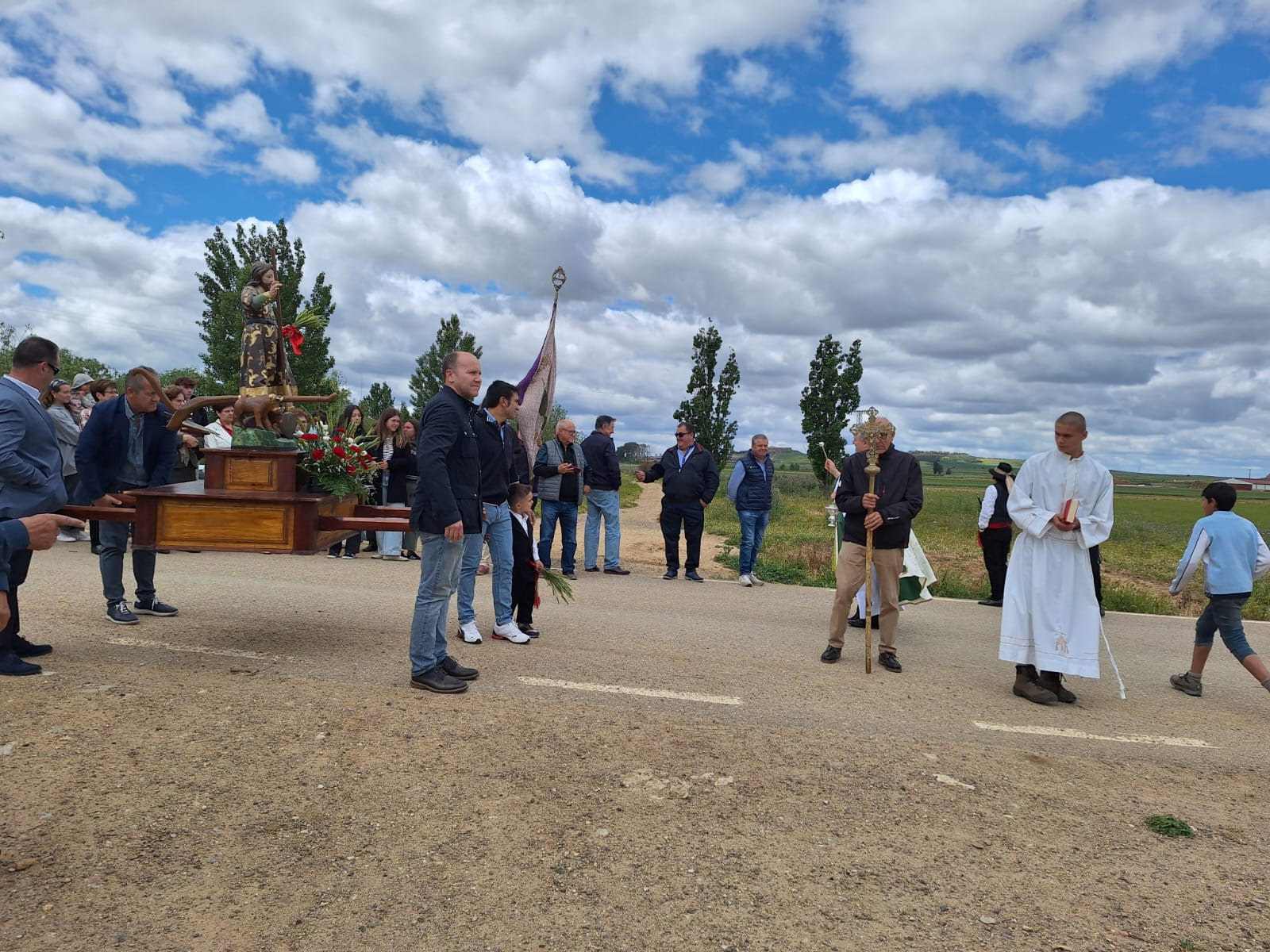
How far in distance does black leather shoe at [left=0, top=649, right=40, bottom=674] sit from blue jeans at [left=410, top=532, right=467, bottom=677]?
7.62 feet

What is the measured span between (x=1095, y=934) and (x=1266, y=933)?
67 cm

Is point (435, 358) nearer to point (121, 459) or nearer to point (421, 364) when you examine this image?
point (421, 364)

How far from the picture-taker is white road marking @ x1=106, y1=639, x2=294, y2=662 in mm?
5680

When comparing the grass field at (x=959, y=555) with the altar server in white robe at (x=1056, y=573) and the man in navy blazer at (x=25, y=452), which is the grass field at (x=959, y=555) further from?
the man in navy blazer at (x=25, y=452)

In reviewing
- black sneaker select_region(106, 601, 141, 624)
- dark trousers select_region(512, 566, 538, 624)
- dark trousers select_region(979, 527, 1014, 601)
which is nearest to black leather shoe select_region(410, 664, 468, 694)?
dark trousers select_region(512, 566, 538, 624)

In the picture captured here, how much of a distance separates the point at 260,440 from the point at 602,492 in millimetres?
5738

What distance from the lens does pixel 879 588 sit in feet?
22.4

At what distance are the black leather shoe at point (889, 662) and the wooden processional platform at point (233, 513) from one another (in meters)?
3.91

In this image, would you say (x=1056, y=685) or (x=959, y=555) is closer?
(x=1056, y=685)

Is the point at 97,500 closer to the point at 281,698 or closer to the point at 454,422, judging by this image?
the point at 281,698

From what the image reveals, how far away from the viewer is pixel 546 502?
10625mm

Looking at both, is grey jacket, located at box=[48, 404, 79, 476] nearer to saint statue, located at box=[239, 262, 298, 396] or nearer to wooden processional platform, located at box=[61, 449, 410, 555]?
wooden processional platform, located at box=[61, 449, 410, 555]

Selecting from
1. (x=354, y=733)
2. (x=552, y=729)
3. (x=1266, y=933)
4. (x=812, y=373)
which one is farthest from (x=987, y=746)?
(x=812, y=373)

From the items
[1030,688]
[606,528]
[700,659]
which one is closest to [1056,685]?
[1030,688]
